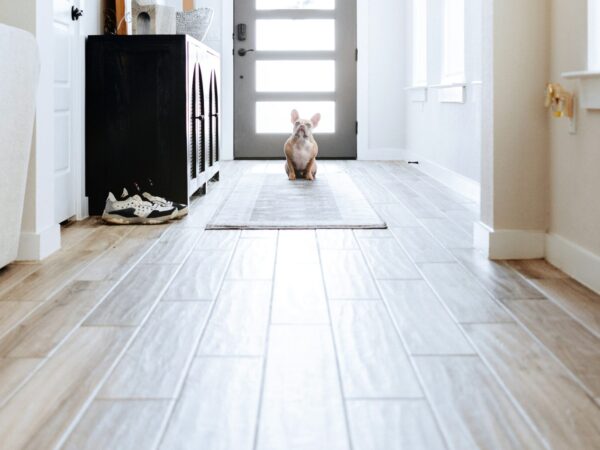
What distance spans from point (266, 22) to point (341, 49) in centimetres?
74

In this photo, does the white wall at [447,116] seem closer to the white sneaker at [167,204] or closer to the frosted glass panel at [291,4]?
the frosted glass panel at [291,4]

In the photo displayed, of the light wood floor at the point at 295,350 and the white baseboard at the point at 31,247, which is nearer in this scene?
the light wood floor at the point at 295,350

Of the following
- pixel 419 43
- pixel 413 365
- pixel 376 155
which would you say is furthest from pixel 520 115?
pixel 376 155

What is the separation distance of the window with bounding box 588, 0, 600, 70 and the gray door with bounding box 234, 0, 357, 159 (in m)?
4.82

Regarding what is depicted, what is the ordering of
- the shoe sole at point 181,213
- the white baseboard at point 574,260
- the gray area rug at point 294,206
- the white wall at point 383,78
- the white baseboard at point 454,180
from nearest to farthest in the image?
the white baseboard at point 574,260
the gray area rug at point 294,206
the shoe sole at point 181,213
the white baseboard at point 454,180
the white wall at point 383,78

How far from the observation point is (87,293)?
Result: 2.17 metres

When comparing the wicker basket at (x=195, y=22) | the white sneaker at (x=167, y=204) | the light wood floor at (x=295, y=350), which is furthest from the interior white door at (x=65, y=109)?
the wicker basket at (x=195, y=22)

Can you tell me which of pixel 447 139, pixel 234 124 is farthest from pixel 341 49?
pixel 447 139

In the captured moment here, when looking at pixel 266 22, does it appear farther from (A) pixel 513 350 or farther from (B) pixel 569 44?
(A) pixel 513 350

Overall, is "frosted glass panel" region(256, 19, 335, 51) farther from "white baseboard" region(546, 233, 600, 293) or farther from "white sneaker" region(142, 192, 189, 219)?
"white baseboard" region(546, 233, 600, 293)

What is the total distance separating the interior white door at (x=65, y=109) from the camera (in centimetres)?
327

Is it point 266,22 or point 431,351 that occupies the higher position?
point 266,22

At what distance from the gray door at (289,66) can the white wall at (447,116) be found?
0.61 metres

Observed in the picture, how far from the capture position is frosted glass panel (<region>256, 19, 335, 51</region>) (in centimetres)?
692
